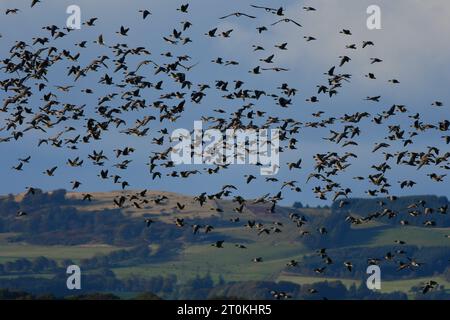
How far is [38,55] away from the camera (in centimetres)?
13600

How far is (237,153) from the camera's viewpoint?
452 feet
